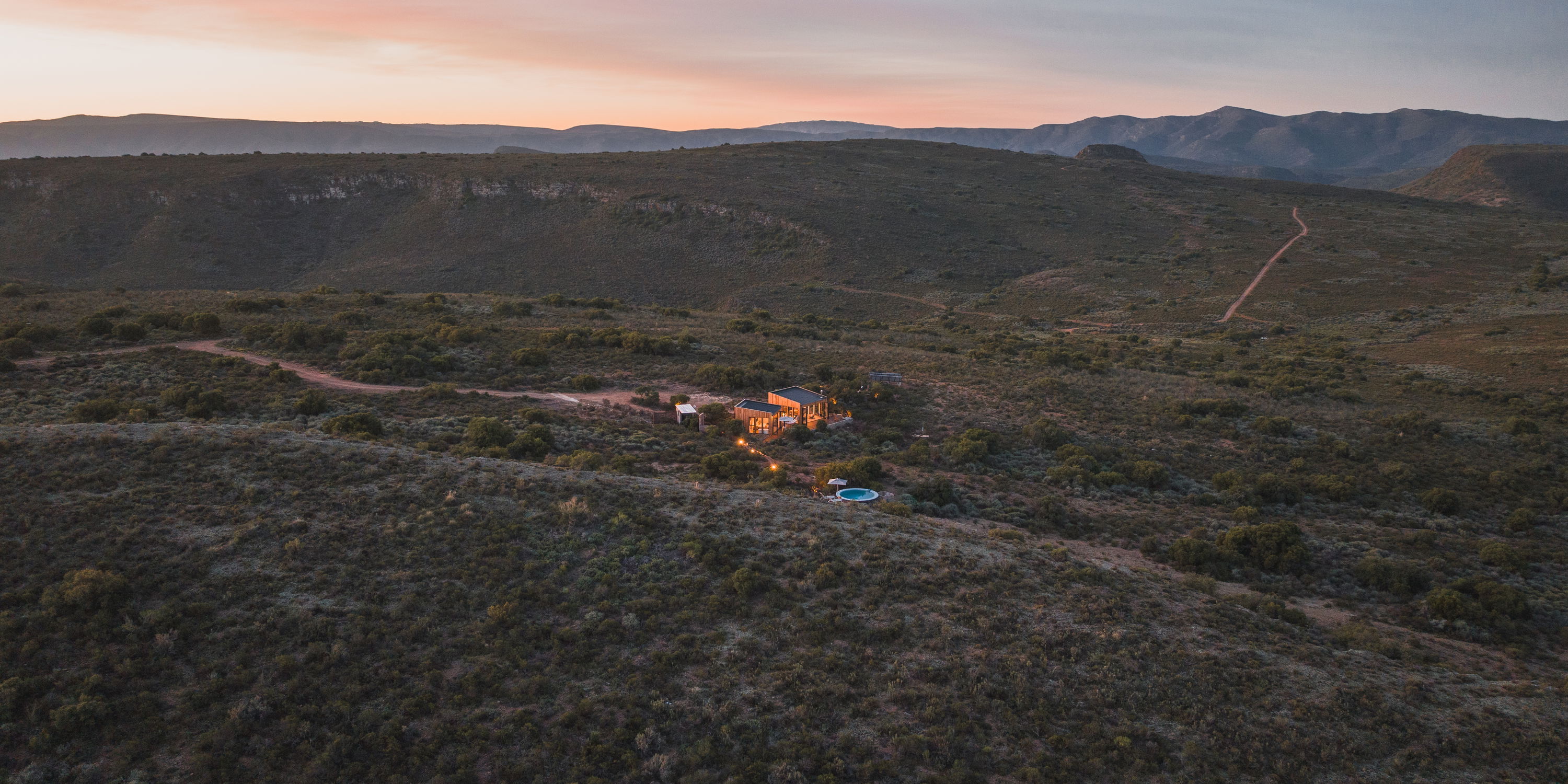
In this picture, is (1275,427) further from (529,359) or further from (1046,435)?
(529,359)

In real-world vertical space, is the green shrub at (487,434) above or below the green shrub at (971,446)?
above

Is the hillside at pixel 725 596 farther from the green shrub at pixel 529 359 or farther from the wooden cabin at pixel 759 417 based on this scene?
the green shrub at pixel 529 359

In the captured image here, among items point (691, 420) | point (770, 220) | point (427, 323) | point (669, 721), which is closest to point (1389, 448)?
point (691, 420)

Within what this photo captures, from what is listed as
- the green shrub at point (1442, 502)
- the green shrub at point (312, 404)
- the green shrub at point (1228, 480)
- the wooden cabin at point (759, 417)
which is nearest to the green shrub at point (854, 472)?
the wooden cabin at point (759, 417)

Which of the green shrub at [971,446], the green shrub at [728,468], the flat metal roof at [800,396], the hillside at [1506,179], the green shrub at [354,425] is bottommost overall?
the green shrub at [971,446]

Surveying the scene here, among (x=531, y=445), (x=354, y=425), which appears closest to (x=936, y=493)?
(x=531, y=445)

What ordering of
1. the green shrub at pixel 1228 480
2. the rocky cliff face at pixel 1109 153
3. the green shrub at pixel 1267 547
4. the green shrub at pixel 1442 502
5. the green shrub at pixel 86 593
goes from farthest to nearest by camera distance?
the rocky cliff face at pixel 1109 153, the green shrub at pixel 1228 480, the green shrub at pixel 1442 502, the green shrub at pixel 1267 547, the green shrub at pixel 86 593
